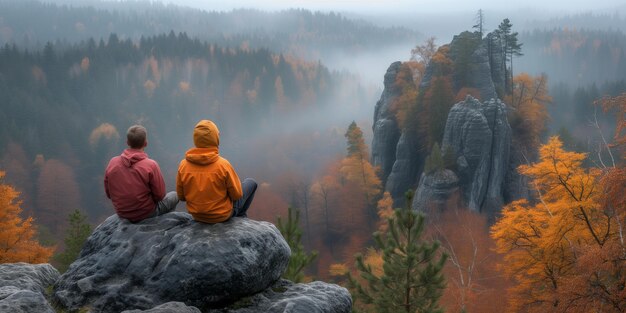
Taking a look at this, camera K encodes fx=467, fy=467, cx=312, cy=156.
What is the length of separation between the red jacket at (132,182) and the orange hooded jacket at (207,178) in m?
0.56

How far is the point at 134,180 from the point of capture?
7.27 m

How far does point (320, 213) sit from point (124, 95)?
237 ft

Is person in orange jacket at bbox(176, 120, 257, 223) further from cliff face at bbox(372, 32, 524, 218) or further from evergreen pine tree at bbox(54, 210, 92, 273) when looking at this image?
cliff face at bbox(372, 32, 524, 218)

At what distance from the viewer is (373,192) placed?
4797 centimetres

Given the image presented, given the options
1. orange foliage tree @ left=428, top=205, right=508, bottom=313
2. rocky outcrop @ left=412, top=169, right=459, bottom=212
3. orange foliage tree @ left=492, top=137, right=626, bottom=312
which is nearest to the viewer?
orange foliage tree @ left=492, top=137, right=626, bottom=312

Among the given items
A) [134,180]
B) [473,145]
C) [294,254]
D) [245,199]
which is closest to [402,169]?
[473,145]

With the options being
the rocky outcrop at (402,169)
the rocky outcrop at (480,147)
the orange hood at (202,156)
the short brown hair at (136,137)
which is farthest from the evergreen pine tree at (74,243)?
the rocky outcrop at (480,147)

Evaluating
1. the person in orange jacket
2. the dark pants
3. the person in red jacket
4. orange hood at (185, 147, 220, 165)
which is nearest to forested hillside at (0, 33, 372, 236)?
the person in red jacket

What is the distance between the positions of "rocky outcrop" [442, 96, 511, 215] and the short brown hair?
38.5 m

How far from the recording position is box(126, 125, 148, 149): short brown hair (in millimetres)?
7254

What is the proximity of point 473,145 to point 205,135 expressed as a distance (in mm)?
39306

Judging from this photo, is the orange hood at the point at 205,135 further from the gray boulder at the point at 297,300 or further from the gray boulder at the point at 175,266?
the gray boulder at the point at 297,300

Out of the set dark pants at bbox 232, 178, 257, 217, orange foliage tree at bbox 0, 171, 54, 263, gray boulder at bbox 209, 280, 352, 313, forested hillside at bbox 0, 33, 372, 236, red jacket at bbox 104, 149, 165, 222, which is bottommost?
forested hillside at bbox 0, 33, 372, 236

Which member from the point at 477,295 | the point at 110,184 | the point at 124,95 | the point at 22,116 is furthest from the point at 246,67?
the point at 110,184
